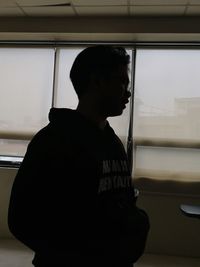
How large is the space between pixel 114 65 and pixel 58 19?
2745 mm

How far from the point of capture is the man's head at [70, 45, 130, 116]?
3.28 feet

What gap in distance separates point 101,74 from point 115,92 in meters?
0.07

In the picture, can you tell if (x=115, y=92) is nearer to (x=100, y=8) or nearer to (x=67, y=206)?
(x=67, y=206)

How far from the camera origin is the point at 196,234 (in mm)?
3494

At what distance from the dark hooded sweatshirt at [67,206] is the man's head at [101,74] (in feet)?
0.50

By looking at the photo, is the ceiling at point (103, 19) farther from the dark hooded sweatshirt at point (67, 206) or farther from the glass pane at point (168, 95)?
the dark hooded sweatshirt at point (67, 206)

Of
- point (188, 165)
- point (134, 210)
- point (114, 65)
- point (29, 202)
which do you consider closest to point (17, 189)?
point (29, 202)

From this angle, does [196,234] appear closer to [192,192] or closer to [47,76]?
[192,192]

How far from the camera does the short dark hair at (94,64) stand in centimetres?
100

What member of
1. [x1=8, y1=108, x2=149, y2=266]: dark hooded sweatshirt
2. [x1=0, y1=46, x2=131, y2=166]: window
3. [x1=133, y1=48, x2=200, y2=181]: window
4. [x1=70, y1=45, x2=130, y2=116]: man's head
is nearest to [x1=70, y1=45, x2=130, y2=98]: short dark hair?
[x1=70, y1=45, x2=130, y2=116]: man's head

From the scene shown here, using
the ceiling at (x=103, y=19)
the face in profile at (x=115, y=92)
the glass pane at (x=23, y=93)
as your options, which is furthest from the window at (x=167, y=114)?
the face in profile at (x=115, y=92)

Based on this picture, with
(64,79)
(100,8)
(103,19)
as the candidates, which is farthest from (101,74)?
(64,79)

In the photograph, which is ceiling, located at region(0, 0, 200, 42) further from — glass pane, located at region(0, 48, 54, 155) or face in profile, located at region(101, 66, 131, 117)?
face in profile, located at region(101, 66, 131, 117)

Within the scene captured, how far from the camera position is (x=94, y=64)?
1.00 metres
